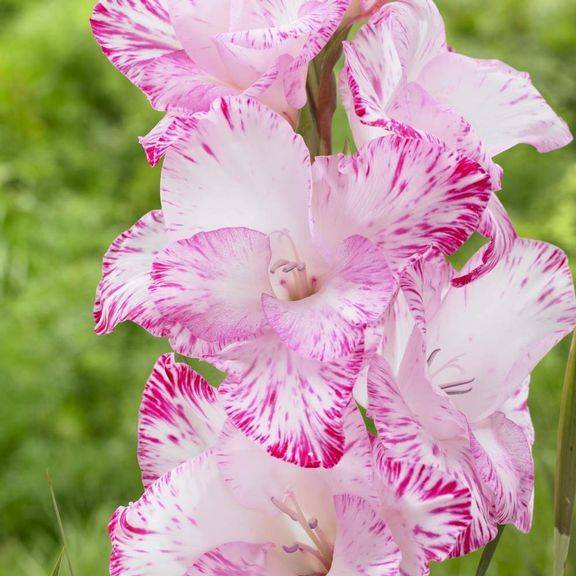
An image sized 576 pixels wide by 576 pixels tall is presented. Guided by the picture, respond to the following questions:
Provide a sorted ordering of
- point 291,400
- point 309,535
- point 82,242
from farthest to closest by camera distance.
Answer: point 82,242
point 309,535
point 291,400

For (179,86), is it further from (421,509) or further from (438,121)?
(421,509)

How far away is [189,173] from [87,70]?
356 centimetres

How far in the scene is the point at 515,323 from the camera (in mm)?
641

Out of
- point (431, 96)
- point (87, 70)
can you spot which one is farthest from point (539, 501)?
point (87, 70)

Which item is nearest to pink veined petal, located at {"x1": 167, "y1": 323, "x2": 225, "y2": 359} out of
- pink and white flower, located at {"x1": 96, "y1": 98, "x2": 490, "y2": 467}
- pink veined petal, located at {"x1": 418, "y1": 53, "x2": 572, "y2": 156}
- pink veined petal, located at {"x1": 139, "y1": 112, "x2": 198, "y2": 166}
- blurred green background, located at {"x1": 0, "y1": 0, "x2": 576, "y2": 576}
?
pink and white flower, located at {"x1": 96, "y1": 98, "x2": 490, "y2": 467}

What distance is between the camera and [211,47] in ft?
1.90

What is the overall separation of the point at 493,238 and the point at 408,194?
0.10 metres

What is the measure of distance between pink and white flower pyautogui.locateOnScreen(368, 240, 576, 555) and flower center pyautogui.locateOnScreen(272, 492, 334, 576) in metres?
0.08

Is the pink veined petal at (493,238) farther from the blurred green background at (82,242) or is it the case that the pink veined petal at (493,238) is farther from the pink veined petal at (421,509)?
the blurred green background at (82,242)

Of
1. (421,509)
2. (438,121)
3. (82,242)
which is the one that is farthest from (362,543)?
(82,242)

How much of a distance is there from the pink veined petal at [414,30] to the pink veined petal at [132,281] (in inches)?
7.2

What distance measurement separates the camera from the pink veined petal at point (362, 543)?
524mm

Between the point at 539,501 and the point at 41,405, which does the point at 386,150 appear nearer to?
the point at 539,501

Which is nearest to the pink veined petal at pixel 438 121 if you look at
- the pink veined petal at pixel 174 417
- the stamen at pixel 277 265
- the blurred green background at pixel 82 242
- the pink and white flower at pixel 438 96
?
the pink and white flower at pixel 438 96
